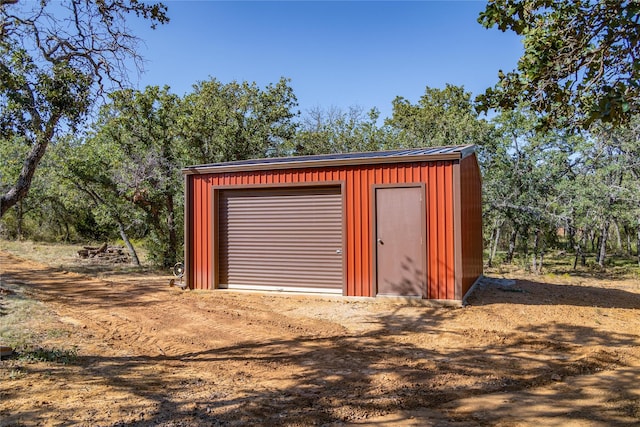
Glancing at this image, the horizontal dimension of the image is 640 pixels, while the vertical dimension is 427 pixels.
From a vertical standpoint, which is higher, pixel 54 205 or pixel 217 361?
pixel 54 205

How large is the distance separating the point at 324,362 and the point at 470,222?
18.0 ft

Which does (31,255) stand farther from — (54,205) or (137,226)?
(54,205)

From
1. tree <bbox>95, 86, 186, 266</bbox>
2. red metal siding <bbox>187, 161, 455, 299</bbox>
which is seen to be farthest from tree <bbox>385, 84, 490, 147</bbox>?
tree <bbox>95, 86, 186, 266</bbox>

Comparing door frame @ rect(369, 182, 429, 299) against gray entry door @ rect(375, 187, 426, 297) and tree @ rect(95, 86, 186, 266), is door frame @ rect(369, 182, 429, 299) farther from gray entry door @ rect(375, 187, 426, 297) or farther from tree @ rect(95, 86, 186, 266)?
tree @ rect(95, 86, 186, 266)

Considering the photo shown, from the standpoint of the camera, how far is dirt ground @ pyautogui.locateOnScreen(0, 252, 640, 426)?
325cm

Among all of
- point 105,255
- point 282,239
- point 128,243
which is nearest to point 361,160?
point 282,239

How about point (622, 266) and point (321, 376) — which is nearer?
point (321, 376)

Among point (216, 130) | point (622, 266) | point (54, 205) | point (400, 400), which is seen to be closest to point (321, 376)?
point (400, 400)

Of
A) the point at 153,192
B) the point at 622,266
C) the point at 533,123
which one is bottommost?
the point at 622,266

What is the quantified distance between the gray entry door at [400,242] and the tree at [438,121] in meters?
2.14

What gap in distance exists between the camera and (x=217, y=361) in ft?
15.4

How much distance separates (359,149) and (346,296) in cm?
1461

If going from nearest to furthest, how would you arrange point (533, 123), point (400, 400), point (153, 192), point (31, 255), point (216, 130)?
point (400, 400) → point (153, 192) → point (533, 123) → point (216, 130) → point (31, 255)

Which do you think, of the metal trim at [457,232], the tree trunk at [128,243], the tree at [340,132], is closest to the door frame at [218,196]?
the metal trim at [457,232]
